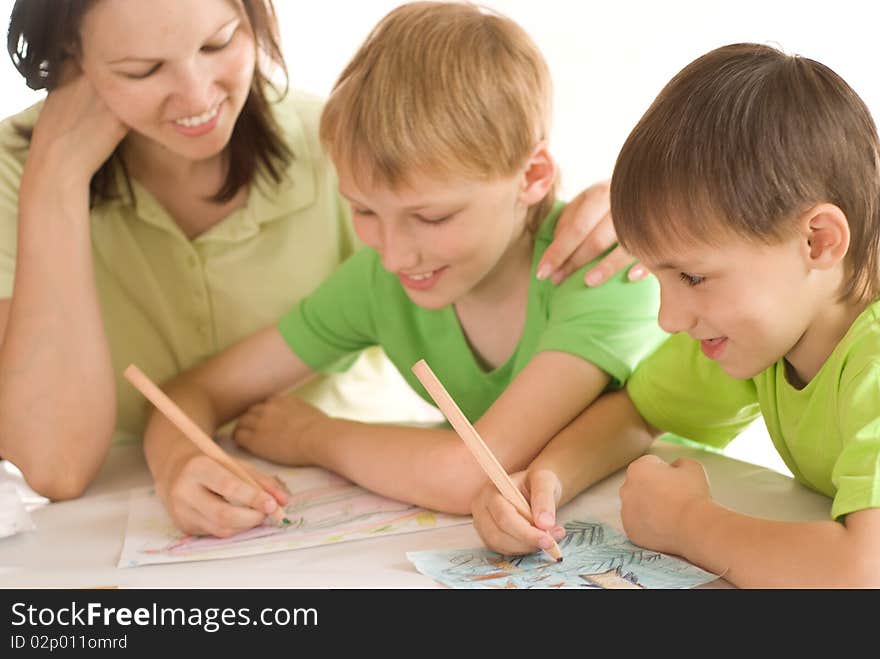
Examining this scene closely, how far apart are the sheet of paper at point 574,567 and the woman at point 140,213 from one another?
33 cm

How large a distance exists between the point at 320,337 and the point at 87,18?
43cm

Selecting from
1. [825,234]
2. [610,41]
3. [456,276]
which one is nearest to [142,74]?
[456,276]

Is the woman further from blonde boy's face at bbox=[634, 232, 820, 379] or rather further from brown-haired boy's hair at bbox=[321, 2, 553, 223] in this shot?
blonde boy's face at bbox=[634, 232, 820, 379]

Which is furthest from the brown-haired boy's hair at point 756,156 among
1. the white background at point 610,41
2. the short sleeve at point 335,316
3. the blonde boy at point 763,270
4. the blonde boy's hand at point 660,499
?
the white background at point 610,41

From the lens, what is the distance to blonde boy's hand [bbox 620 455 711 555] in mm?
921

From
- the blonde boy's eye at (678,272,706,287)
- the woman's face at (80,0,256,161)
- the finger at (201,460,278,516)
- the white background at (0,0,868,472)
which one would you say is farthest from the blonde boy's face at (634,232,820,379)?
the white background at (0,0,868,472)

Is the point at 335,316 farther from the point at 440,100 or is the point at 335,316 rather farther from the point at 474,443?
the point at 474,443

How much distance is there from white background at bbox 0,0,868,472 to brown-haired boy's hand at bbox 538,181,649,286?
0.85m

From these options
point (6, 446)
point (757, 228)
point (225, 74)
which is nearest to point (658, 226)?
point (757, 228)

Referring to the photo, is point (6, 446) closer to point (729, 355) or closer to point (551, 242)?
point (551, 242)

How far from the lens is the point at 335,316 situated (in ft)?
4.40

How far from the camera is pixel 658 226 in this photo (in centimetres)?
91

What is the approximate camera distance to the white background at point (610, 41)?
2014mm

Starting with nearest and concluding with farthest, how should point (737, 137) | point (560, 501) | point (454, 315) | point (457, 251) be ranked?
point (737, 137) → point (560, 501) → point (457, 251) → point (454, 315)
